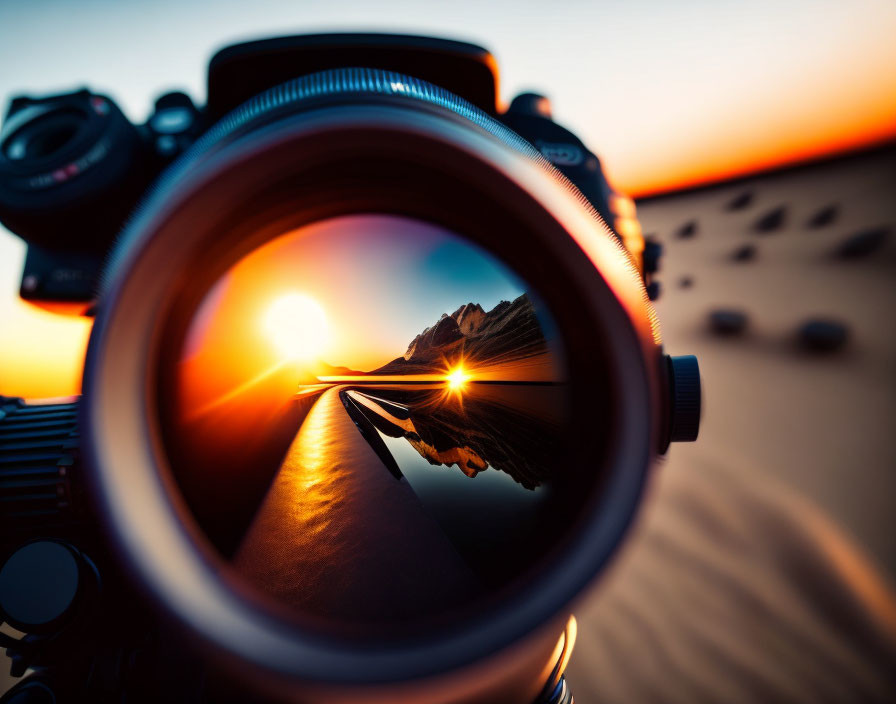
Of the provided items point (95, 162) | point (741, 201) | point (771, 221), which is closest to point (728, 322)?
point (771, 221)

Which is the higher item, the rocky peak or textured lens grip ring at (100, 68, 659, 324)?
textured lens grip ring at (100, 68, 659, 324)

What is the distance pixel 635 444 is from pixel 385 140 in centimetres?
22

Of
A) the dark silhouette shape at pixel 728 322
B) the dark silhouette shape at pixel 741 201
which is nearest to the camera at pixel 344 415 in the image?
the dark silhouette shape at pixel 728 322

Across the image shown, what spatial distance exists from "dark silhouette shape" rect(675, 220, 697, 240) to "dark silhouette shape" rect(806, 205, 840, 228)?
73cm

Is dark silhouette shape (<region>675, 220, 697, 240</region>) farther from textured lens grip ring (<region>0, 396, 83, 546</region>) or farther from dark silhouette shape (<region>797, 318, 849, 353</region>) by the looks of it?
textured lens grip ring (<region>0, 396, 83, 546</region>)

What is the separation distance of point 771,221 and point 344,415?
3858 mm

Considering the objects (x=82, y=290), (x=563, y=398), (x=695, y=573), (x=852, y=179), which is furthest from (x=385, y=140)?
(x=852, y=179)

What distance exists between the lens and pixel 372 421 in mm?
268

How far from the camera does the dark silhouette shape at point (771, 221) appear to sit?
2934 millimetres

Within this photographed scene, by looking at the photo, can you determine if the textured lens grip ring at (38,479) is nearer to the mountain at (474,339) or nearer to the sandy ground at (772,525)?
the mountain at (474,339)

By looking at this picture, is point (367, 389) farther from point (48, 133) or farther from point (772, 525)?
point (772, 525)

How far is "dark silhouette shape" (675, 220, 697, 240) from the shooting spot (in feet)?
11.0

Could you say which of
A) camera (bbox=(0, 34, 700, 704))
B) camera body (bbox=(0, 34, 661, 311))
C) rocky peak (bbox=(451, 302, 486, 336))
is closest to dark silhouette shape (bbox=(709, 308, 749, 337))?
camera body (bbox=(0, 34, 661, 311))

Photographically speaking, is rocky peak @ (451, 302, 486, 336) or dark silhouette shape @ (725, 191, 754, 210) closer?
rocky peak @ (451, 302, 486, 336)
